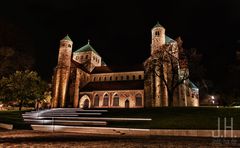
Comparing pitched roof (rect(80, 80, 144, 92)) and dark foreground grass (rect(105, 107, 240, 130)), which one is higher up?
pitched roof (rect(80, 80, 144, 92))

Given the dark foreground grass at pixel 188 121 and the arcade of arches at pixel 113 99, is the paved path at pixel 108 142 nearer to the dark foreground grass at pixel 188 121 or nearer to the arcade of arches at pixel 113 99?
the dark foreground grass at pixel 188 121

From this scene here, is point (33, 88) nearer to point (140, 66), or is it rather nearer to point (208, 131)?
point (140, 66)

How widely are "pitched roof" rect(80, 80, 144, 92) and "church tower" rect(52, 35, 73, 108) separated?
5061 millimetres

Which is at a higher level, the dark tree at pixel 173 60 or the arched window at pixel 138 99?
the dark tree at pixel 173 60

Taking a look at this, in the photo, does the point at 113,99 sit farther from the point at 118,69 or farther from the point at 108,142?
the point at 108,142

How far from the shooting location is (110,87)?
174ft

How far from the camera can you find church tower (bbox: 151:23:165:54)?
49166 mm

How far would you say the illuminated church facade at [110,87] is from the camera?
48.7 m

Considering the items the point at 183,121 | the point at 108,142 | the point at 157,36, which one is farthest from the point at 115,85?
the point at 108,142

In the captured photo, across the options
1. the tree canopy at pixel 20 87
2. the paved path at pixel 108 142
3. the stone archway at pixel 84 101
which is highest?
the tree canopy at pixel 20 87

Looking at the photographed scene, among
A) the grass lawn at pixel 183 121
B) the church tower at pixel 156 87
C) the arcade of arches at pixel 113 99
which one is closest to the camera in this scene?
the grass lawn at pixel 183 121

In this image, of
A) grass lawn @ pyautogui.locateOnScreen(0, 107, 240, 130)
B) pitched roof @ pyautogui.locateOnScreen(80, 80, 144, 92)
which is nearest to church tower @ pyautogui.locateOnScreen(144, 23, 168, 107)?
pitched roof @ pyautogui.locateOnScreen(80, 80, 144, 92)

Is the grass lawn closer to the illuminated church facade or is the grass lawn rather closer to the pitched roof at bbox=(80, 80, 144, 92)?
the illuminated church facade

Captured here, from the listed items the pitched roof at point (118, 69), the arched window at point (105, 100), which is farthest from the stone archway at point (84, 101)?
the pitched roof at point (118, 69)
